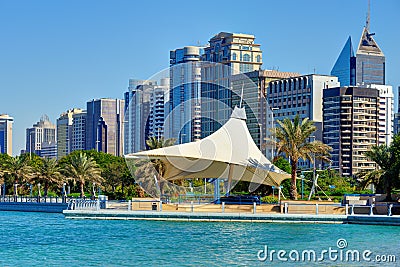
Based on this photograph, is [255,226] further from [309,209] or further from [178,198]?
[178,198]

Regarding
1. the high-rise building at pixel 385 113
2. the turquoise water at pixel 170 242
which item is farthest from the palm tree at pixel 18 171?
the high-rise building at pixel 385 113

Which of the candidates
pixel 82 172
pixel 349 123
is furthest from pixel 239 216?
pixel 349 123

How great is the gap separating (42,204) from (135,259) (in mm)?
39481

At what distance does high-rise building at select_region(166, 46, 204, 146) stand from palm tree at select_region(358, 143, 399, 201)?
1435 cm

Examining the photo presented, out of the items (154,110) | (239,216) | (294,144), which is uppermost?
(154,110)

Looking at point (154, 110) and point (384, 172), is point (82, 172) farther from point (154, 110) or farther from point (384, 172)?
point (384, 172)

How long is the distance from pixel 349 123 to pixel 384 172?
98.3 m

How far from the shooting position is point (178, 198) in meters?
55.6

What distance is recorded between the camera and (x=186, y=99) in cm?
10525

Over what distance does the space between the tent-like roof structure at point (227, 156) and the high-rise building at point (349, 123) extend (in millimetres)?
92625

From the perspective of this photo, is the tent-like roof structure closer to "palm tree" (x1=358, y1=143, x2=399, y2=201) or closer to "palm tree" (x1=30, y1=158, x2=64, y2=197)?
"palm tree" (x1=358, y1=143, x2=399, y2=201)

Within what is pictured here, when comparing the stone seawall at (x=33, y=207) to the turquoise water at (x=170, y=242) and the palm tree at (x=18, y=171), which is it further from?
the turquoise water at (x=170, y=242)

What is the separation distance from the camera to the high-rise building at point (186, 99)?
218ft

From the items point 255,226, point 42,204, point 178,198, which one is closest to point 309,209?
point 255,226
